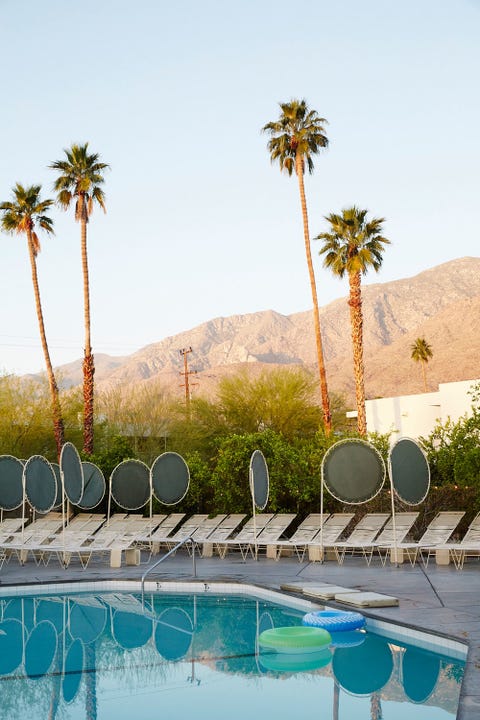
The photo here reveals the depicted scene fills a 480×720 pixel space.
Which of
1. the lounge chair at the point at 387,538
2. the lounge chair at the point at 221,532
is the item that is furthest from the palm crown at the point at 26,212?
the lounge chair at the point at 387,538

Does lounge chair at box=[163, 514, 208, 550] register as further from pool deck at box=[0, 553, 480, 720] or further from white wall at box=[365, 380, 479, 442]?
white wall at box=[365, 380, 479, 442]

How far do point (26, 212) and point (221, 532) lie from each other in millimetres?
19877

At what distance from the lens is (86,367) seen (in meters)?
29.4

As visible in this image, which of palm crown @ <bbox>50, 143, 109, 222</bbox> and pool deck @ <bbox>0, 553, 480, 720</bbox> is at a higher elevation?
palm crown @ <bbox>50, 143, 109, 222</bbox>

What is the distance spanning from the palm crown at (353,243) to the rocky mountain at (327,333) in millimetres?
75572

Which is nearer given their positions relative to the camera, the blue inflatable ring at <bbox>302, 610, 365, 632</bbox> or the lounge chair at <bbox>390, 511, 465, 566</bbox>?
the blue inflatable ring at <bbox>302, 610, 365, 632</bbox>

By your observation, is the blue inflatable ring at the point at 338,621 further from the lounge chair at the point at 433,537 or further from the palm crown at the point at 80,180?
the palm crown at the point at 80,180

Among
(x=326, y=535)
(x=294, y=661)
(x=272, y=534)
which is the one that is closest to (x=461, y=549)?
(x=326, y=535)

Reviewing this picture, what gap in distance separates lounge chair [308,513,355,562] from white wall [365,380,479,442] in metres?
23.1

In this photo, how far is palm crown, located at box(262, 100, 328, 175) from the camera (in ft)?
103

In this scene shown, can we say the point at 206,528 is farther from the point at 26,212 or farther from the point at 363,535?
the point at 26,212

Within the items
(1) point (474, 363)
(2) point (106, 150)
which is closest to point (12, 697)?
(2) point (106, 150)

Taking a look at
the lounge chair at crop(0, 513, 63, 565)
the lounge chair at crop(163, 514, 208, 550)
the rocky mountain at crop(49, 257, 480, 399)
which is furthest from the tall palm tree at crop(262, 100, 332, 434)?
the rocky mountain at crop(49, 257, 480, 399)

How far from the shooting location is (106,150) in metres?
30.8
